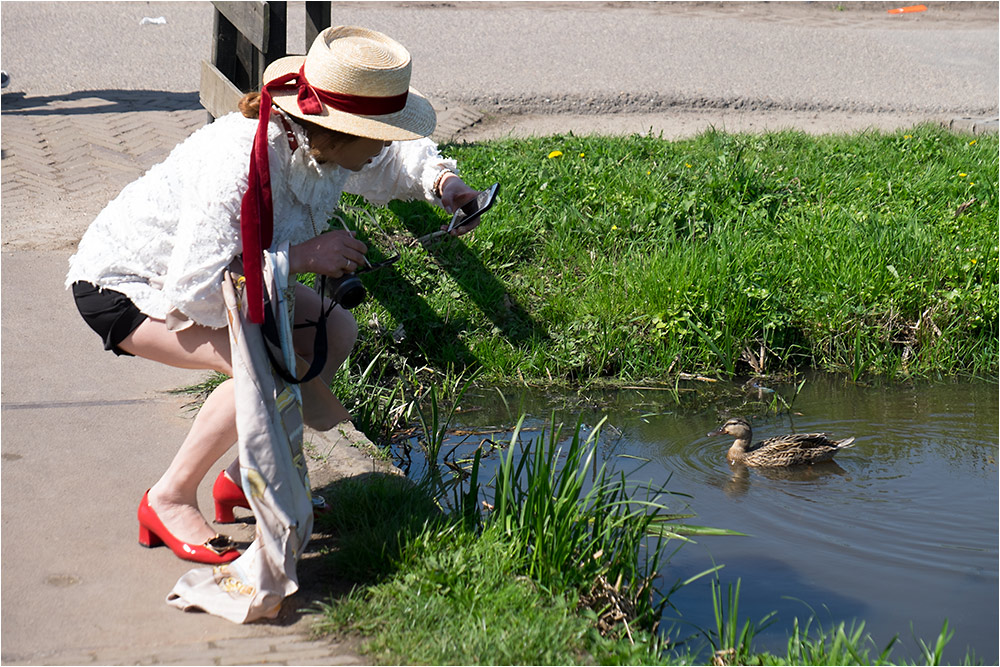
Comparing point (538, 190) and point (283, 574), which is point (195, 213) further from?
point (538, 190)

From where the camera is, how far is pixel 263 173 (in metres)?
3.23

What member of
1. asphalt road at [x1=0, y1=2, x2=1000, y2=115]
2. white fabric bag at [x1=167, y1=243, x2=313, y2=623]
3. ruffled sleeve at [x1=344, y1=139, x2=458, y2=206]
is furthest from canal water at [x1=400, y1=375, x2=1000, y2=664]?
asphalt road at [x1=0, y1=2, x2=1000, y2=115]

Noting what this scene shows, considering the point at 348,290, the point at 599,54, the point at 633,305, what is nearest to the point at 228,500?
the point at 348,290

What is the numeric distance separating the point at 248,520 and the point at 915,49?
1174cm

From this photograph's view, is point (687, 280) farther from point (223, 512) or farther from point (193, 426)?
point (193, 426)

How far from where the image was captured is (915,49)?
515 inches

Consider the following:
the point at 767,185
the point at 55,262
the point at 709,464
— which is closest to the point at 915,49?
the point at 767,185

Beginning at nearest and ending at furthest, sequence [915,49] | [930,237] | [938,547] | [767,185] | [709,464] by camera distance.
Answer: [938,547] < [709,464] < [930,237] < [767,185] < [915,49]

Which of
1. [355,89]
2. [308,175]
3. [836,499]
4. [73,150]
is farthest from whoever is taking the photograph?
[73,150]

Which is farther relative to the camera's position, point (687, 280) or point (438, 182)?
point (687, 280)

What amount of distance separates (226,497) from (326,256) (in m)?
1.01

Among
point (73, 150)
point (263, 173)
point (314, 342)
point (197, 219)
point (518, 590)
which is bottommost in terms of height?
point (73, 150)

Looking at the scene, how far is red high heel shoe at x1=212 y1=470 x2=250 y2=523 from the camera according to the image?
3.73 m

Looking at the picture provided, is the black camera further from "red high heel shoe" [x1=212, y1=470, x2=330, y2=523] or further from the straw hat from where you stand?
"red high heel shoe" [x1=212, y1=470, x2=330, y2=523]
